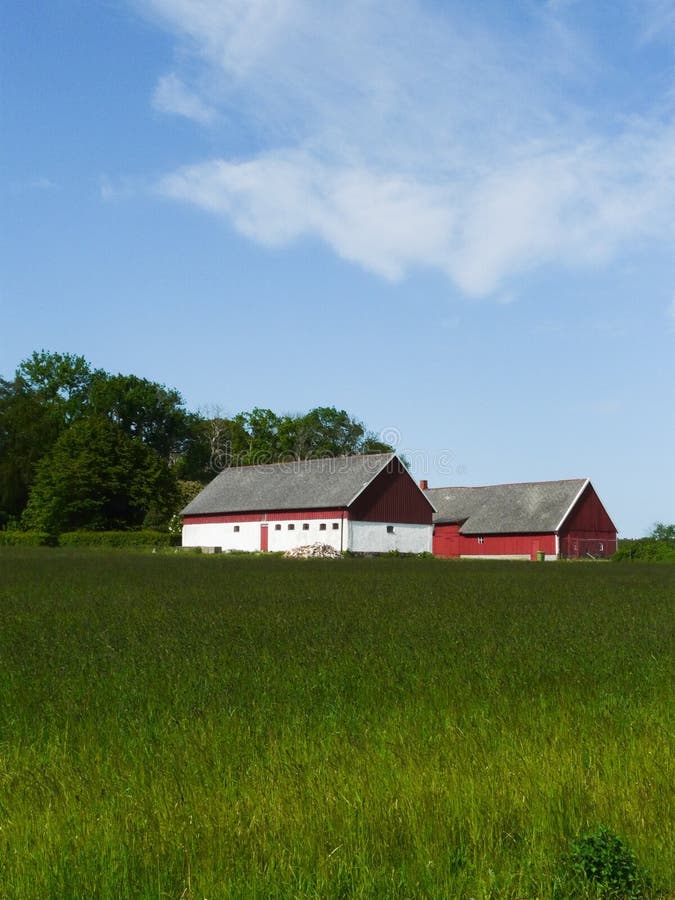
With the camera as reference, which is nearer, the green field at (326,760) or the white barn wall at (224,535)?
the green field at (326,760)

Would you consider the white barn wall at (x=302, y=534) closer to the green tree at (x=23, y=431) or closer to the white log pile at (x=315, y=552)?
the white log pile at (x=315, y=552)

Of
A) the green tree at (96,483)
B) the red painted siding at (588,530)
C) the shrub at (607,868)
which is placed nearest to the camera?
the shrub at (607,868)

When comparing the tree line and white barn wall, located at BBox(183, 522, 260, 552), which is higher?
the tree line

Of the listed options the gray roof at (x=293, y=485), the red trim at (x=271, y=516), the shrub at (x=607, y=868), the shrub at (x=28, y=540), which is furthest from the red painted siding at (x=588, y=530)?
the shrub at (x=607, y=868)

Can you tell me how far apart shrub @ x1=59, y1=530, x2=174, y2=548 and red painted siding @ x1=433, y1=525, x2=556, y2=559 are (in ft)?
72.5

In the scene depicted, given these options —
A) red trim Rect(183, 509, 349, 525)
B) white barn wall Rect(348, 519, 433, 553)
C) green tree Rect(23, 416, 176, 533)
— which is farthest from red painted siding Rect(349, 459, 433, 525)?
green tree Rect(23, 416, 176, 533)

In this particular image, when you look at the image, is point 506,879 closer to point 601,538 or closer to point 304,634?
point 304,634

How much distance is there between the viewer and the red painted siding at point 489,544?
68.5 meters

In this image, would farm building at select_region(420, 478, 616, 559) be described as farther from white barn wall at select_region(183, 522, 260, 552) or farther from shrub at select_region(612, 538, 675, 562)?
white barn wall at select_region(183, 522, 260, 552)

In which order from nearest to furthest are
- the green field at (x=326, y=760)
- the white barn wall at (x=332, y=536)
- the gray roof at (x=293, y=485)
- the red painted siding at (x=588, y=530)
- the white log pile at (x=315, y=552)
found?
1. the green field at (x=326, y=760)
2. the white log pile at (x=315, y=552)
3. the white barn wall at (x=332, y=536)
4. the gray roof at (x=293, y=485)
5. the red painted siding at (x=588, y=530)

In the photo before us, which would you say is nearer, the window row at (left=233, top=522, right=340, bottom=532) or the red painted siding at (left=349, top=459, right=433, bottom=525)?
the window row at (left=233, top=522, right=340, bottom=532)

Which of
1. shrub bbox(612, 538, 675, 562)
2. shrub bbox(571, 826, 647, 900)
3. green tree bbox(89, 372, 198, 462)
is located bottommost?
shrub bbox(571, 826, 647, 900)

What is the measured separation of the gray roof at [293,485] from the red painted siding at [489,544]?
1140 cm

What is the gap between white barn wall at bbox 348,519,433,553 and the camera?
64312mm
